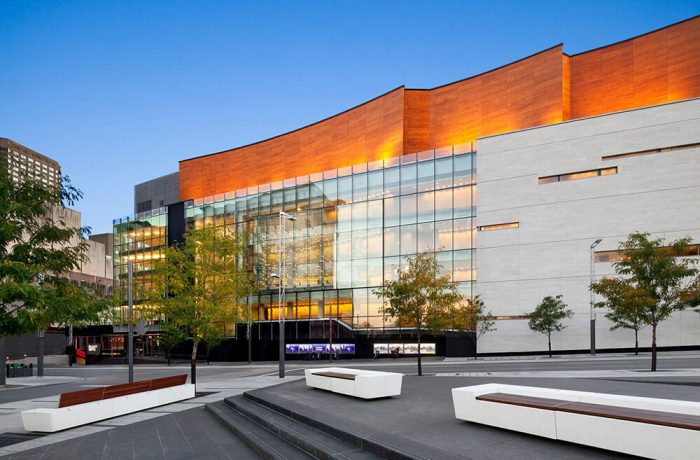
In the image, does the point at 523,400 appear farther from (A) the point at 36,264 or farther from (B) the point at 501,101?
(B) the point at 501,101

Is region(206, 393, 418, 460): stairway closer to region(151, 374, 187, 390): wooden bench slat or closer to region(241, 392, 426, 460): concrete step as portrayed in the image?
region(241, 392, 426, 460): concrete step

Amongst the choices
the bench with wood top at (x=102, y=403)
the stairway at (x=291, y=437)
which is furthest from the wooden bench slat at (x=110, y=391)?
the stairway at (x=291, y=437)

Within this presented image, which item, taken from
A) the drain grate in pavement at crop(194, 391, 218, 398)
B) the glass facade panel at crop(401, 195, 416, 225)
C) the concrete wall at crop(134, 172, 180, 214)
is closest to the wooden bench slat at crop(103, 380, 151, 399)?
the drain grate in pavement at crop(194, 391, 218, 398)

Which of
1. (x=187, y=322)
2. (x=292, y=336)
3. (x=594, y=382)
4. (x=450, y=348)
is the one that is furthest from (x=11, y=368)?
(x=594, y=382)

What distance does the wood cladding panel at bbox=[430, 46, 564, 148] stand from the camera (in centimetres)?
4647

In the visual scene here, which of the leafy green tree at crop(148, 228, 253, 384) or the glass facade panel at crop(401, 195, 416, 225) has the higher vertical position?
the glass facade panel at crop(401, 195, 416, 225)

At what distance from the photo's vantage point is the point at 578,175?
142ft

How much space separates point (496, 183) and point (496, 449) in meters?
41.1

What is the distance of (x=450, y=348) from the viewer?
47.8 metres

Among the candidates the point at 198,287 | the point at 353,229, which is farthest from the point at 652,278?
the point at 353,229

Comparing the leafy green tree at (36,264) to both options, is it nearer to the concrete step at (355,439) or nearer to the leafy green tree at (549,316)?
the concrete step at (355,439)

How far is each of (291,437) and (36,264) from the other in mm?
6144

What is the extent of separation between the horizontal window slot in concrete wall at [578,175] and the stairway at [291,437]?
118 feet

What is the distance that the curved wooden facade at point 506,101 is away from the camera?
43156mm
